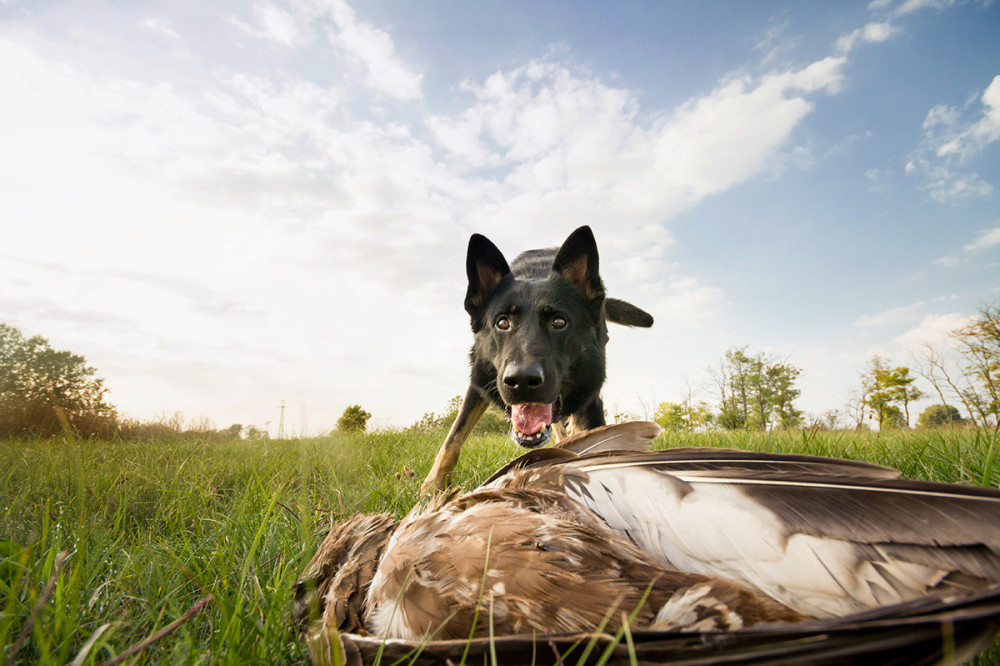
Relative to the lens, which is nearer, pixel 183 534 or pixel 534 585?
pixel 534 585

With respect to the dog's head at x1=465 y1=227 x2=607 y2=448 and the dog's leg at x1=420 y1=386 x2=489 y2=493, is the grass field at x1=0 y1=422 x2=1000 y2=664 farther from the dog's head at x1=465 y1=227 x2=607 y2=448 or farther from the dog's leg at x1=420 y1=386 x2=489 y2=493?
the dog's head at x1=465 y1=227 x2=607 y2=448

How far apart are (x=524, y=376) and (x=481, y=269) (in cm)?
150

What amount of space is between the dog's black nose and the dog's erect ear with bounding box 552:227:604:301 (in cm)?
129

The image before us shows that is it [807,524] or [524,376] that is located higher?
[524,376]

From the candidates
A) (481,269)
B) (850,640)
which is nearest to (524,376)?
(481,269)

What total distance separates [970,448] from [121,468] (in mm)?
6079

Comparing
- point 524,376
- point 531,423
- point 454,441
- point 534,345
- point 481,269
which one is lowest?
point 454,441

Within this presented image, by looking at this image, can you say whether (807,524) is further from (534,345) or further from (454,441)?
Answer: (454,441)

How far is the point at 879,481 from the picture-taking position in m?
1.02

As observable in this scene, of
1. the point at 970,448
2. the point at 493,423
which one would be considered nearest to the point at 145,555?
the point at 970,448

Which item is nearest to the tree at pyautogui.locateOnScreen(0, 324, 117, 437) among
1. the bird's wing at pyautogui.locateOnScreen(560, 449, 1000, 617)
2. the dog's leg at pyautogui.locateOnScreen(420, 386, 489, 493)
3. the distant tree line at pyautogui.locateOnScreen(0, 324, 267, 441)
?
the distant tree line at pyautogui.locateOnScreen(0, 324, 267, 441)

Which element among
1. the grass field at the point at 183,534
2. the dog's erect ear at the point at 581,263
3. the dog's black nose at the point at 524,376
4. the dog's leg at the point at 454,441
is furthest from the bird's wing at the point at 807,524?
the dog's erect ear at the point at 581,263

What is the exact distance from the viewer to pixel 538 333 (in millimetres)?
4160

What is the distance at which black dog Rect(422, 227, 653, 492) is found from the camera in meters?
3.98
